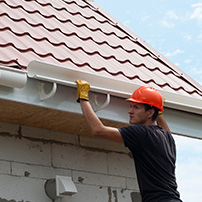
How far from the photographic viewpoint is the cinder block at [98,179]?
5488 millimetres

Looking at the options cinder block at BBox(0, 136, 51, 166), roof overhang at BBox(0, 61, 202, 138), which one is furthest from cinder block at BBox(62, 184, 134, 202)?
roof overhang at BBox(0, 61, 202, 138)

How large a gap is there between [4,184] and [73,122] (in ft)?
3.06

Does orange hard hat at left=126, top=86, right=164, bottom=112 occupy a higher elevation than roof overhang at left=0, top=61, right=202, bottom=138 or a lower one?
lower

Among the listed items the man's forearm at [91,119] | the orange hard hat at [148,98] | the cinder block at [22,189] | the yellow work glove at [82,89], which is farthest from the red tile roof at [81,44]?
the cinder block at [22,189]

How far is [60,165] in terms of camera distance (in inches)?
213

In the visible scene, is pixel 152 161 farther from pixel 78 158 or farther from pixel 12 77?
pixel 78 158

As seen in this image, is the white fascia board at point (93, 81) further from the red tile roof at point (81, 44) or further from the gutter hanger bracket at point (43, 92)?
the red tile roof at point (81, 44)

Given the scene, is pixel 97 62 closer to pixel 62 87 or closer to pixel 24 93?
pixel 62 87

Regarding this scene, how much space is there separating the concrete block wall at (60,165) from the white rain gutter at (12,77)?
0.94 metres

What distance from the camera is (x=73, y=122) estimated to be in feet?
17.2

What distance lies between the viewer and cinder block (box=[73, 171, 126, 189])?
216 inches

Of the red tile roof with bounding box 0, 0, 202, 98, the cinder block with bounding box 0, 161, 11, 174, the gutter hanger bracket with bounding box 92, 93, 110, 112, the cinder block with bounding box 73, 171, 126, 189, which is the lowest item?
the cinder block with bounding box 0, 161, 11, 174

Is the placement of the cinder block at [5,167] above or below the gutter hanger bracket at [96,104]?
below

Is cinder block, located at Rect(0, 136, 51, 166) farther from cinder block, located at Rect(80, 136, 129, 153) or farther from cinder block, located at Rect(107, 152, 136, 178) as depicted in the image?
cinder block, located at Rect(107, 152, 136, 178)
